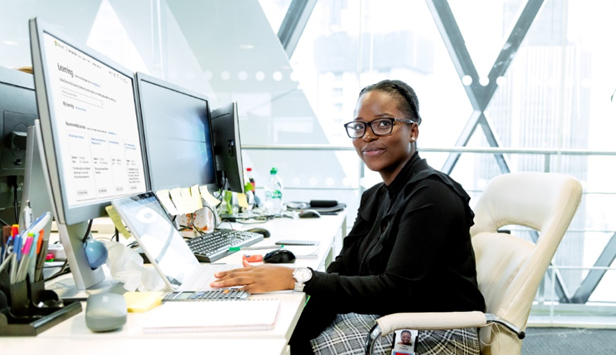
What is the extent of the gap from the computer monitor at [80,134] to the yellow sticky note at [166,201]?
0.19 ft

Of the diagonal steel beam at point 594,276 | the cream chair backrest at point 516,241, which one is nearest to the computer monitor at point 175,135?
the cream chair backrest at point 516,241

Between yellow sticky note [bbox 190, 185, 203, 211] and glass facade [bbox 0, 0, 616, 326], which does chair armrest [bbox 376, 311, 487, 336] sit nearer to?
yellow sticky note [bbox 190, 185, 203, 211]

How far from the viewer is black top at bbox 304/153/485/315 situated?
1071 millimetres

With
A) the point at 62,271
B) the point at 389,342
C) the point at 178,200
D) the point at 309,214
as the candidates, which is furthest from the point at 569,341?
the point at 62,271

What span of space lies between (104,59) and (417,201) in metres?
0.82

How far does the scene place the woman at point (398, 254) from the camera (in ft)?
3.41

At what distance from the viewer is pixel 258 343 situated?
693 mm

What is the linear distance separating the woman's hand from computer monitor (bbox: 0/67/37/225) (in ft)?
2.01

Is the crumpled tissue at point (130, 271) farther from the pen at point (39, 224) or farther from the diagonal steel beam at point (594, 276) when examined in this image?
the diagonal steel beam at point (594, 276)

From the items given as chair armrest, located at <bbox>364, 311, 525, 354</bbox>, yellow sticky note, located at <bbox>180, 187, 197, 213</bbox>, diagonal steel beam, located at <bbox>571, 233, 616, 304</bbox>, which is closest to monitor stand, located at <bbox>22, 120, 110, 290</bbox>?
yellow sticky note, located at <bbox>180, 187, 197, 213</bbox>

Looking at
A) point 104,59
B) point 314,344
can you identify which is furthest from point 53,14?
point 314,344

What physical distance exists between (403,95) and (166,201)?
28.3 inches

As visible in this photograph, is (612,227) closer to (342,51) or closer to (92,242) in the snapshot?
(342,51)

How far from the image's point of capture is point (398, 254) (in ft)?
3.57
